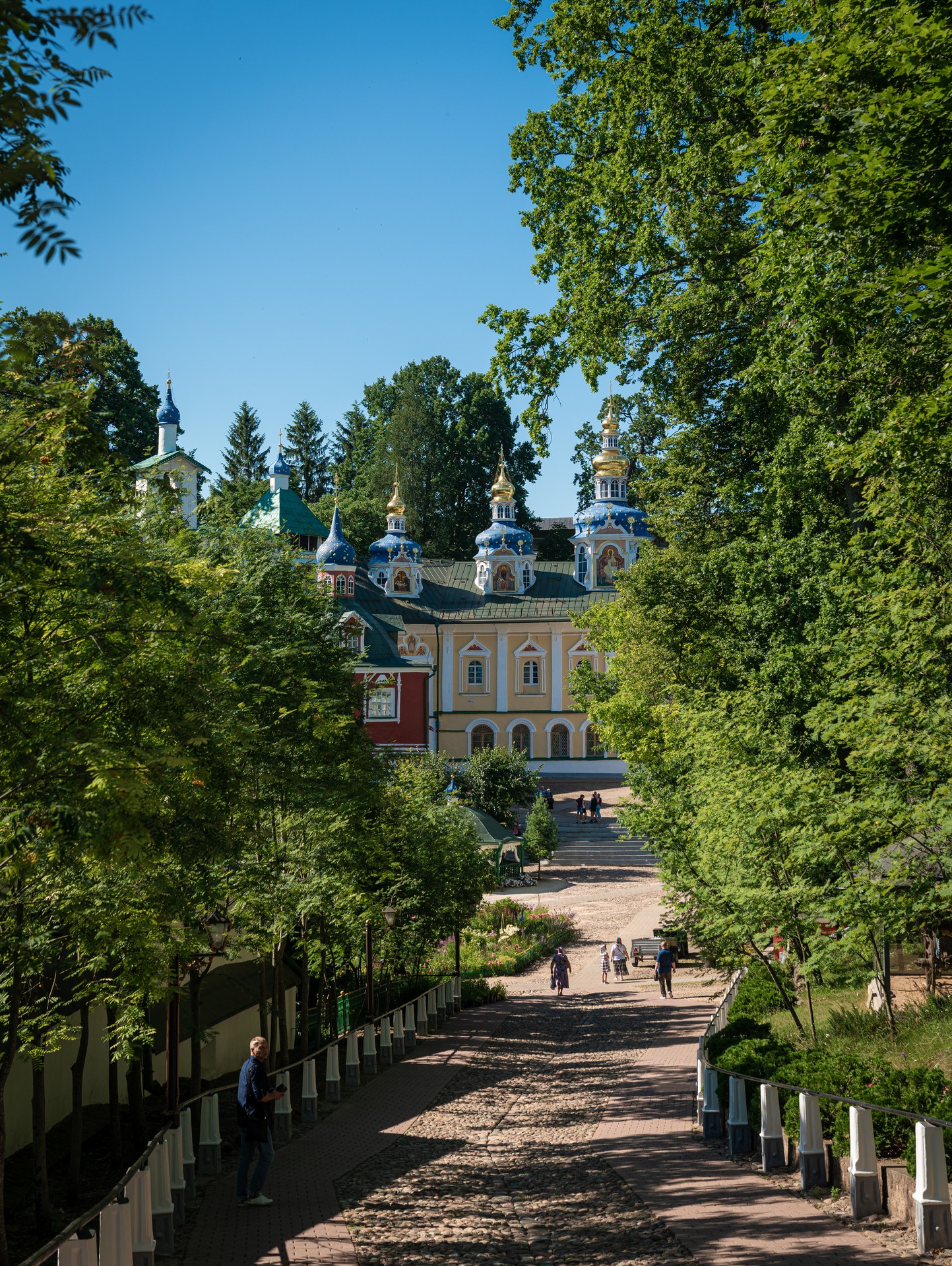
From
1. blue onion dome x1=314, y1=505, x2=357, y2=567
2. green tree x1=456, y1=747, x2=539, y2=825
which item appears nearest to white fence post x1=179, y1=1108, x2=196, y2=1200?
green tree x1=456, y1=747, x2=539, y2=825

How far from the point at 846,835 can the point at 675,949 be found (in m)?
21.4

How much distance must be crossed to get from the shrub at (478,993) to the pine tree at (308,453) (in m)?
63.7

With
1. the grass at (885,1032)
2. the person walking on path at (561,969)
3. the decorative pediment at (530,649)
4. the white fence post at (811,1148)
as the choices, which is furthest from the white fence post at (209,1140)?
the decorative pediment at (530,649)

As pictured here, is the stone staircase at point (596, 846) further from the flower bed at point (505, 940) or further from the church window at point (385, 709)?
the church window at point (385, 709)

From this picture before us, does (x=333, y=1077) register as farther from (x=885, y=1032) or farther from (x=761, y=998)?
(x=885, y=1032)

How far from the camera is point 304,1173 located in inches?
467

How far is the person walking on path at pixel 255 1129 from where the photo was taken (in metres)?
10.4

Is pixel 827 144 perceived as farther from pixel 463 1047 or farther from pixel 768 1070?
pixel 463 1047

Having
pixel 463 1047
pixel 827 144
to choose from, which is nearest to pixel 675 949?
pixel 463 1047

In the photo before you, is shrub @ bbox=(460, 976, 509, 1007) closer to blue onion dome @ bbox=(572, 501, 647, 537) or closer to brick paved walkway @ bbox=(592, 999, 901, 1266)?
brick paved walkway @ bbox=(592, 999, 901, 1266)

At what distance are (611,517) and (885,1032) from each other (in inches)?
2253

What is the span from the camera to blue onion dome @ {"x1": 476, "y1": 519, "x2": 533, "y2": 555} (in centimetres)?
7294

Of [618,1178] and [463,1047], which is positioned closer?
[618,1178]

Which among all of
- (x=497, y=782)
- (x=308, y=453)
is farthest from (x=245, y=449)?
(x=497, y=782)
